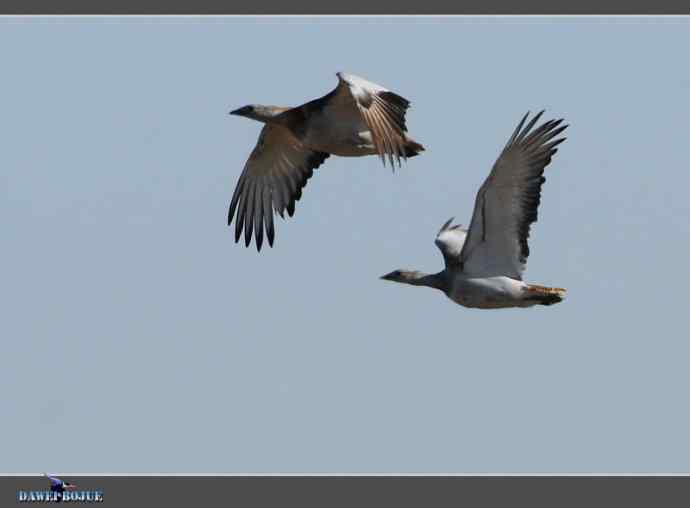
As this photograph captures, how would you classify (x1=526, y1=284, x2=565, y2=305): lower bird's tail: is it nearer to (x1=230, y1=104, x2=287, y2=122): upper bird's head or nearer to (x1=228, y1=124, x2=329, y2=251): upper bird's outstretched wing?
(x1=230, y1=104, x2=287, y2=122): upper bird's head

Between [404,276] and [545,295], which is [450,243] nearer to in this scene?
[404,276]

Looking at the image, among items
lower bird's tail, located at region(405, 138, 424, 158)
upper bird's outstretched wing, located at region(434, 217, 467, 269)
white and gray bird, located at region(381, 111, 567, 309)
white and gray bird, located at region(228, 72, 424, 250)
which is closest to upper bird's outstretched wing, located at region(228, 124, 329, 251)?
white and gray bird, located at region(228, 72, 424, 250)

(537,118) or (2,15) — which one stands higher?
(2,15)

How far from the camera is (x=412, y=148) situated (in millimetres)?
20531

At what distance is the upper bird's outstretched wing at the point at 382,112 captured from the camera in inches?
777

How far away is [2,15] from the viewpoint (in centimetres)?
2172

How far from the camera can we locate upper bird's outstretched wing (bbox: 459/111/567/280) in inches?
751

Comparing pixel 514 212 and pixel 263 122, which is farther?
pixel 263 122

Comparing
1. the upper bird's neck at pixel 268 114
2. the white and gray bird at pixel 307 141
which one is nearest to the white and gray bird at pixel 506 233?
the white and gray bird at pixel 307 141

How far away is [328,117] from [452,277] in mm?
2794

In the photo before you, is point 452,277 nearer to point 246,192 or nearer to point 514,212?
point 514,212

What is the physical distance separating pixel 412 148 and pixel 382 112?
843 mm
